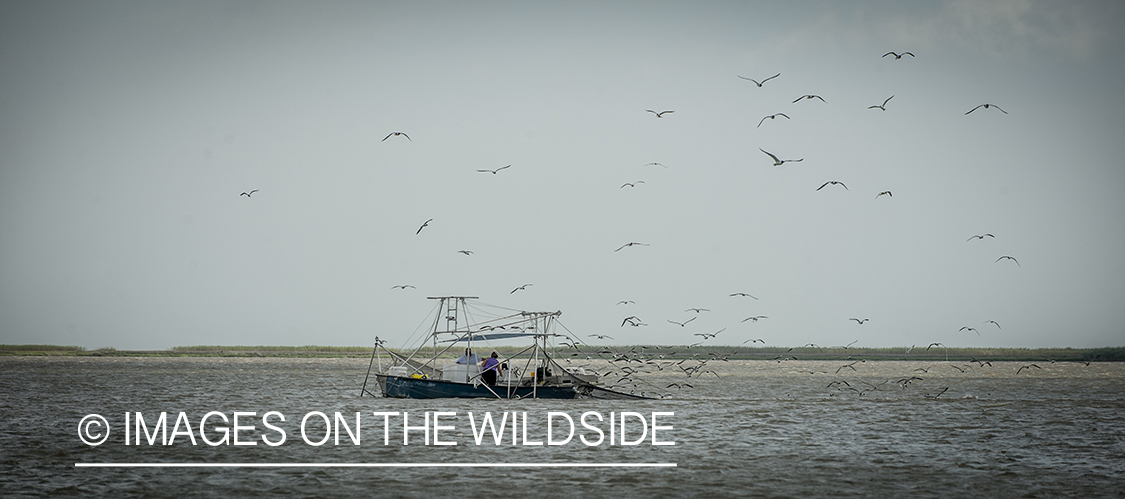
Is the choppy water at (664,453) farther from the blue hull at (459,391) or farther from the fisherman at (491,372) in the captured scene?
the fisherman at (491,372)

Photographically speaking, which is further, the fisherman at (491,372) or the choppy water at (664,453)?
the fisherman at (491,372)

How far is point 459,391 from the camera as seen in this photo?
124 feet

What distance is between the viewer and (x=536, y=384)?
3750cm

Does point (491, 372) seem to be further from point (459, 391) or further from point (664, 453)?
point (664, 453)

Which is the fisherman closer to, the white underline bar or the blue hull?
the blue hull

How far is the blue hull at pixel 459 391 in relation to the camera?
37.8 meters

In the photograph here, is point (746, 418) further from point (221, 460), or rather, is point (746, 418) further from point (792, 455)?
point (221, 460)

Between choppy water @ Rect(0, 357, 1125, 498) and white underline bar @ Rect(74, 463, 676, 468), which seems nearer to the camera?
choppy water @ Rect(0, 357, 1125, 498)

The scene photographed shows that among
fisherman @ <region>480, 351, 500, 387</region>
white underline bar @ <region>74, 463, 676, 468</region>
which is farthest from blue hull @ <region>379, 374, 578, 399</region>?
white underline bar @ <region>74, 463, 676, 468</region>

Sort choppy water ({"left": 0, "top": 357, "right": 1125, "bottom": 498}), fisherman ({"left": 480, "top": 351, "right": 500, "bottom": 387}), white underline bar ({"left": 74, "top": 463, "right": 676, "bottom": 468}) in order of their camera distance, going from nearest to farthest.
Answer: choppy water ({"left": 0, "top": 357, "right": 1125, "bottom": 498}), white underline bar ({"left": 74, "top": 463, "right": 676, "bottom": 468}), fisherman ({"left": 480, "top": 351, "right": 500, "bottom": 387})

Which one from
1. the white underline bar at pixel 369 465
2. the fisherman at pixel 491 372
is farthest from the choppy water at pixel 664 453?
the fisherman at pixel 491 372

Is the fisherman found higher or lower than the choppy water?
higher

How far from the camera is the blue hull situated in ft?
124

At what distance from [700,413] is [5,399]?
30.0 m
